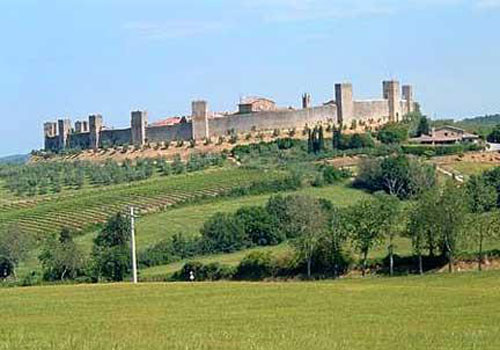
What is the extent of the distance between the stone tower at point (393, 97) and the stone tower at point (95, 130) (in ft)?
122

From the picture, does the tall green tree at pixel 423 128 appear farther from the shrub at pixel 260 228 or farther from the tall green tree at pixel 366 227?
the tall green tree at pixel 366 227

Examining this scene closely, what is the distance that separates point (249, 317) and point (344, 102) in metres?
108

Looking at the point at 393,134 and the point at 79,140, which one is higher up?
the point at 79,140

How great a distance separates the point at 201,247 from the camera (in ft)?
221

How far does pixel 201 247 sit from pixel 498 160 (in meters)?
36.6

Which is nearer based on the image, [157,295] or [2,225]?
[157,295]

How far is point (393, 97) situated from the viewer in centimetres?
13688

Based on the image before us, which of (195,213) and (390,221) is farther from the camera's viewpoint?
(195,213)

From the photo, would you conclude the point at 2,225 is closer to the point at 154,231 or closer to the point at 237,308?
the point at 154,231

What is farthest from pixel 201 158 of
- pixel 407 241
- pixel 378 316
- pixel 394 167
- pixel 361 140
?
pixel 378 316

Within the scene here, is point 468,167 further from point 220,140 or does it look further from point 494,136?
point 220,140

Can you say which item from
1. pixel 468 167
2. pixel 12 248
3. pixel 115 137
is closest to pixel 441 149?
pixel 468 167

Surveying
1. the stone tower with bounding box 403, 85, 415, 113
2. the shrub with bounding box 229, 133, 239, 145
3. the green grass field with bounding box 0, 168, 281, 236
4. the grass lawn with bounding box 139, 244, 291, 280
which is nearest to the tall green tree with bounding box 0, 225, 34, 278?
the green grass field with bounding box 0, 168, 281, 236

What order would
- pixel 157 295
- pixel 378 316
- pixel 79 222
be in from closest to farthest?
pixel 378 316 < pixel 157 295 < pixel 79 222
